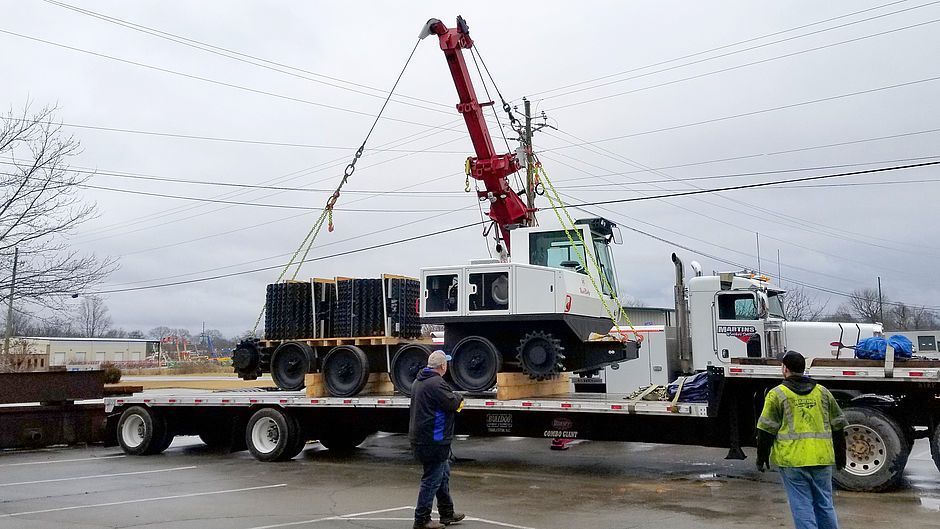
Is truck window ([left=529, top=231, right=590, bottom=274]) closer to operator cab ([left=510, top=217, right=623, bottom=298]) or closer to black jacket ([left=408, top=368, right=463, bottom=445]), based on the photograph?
operator cab ([left=510, top=217, right=623, bottom=298])

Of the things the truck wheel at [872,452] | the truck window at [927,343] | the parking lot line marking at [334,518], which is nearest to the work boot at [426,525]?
the parking lot line marking at [334,518]

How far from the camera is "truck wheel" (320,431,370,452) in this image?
14.9 meters

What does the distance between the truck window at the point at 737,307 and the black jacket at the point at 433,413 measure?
10.1m

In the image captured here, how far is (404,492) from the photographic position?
406 inches

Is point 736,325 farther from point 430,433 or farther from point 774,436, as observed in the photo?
point 774,436

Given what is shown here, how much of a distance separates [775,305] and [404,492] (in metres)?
10.0

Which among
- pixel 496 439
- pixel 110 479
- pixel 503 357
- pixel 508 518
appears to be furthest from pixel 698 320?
pixel 110 479

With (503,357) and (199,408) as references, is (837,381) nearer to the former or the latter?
(503,357)

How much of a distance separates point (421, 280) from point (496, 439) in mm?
6116

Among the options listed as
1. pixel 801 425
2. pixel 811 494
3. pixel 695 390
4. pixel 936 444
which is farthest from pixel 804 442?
pixel 695 390

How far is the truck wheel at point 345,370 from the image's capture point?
13242 millimetres

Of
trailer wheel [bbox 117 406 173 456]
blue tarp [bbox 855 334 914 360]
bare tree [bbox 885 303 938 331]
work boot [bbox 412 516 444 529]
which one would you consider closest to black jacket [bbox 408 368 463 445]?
work boot [bbox 412 516 444 529]

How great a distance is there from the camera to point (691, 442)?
432 inches

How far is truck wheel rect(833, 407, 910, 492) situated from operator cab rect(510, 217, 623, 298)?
15.7ft
